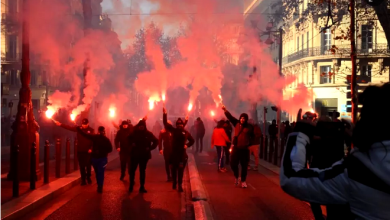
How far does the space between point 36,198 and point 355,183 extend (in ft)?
28.6

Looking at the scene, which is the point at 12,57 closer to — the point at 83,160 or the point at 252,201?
the point at 83,160

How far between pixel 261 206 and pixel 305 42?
44514 mm

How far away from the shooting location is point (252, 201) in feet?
35.1

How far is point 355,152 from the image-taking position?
7.33ft

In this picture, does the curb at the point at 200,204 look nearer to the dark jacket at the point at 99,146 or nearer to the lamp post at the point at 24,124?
the dark jacket at the point at 99,146

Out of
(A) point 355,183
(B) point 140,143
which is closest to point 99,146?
(B) point 140,143

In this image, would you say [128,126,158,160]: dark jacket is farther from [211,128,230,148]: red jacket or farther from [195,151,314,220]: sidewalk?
[211,128,230,148]: red jacket

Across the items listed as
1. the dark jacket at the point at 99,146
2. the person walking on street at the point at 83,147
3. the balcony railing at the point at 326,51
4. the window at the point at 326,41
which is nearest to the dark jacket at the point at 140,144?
the dark jacket at the point at 99,146

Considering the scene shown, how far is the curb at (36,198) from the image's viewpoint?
8484 mm

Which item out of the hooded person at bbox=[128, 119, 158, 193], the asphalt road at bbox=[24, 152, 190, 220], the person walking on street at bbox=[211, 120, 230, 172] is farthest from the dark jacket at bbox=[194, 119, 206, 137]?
the hooded person at bbox=[128, 119, 158, 193]

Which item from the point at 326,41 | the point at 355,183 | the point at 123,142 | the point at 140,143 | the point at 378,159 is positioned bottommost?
the point at 123,142

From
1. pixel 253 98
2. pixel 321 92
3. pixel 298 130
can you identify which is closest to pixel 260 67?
pixel 253 98

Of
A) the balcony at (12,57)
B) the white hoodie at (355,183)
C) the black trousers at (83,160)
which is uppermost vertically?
the balcony at (12,57)

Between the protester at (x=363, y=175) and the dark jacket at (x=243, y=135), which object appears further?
the dark jacket at (x=243, y=135)
